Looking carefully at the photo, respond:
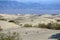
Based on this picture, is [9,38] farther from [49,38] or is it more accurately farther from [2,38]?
[49,38]

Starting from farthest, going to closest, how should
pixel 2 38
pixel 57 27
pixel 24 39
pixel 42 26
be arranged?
pixel 42 26, pixel 57 27, pixel 24 39, pixel 2 38

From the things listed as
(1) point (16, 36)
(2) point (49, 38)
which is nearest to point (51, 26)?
(2) point (49, 38)

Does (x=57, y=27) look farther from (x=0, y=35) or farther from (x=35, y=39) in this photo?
(x=0, y=35)

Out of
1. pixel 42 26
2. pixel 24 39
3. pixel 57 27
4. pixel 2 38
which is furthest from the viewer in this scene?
pixel 42 26

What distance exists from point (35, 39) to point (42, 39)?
484 mm

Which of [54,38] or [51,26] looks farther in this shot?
[51,26]

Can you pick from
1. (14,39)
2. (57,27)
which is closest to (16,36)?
(14,39)

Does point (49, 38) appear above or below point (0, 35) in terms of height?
below

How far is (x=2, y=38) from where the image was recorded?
44.2 feet

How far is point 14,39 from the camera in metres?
13.7

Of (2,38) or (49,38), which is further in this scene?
(49,38)

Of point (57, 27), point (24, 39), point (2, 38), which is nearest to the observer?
point (2, 38)

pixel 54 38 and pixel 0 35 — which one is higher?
pixel 0 35

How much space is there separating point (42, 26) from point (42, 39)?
838 cm
